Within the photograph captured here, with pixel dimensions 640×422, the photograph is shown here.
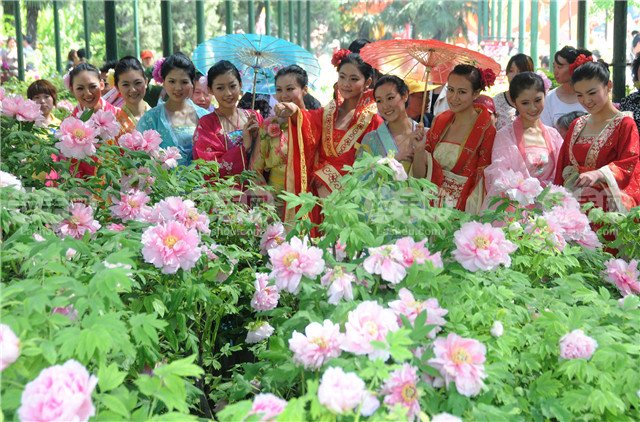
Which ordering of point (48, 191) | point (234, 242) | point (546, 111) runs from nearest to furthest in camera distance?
point (48, 191) < point (234, 242) < point (546, 111)

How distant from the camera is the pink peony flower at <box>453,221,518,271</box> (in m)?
2.18

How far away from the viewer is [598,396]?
73.7 inches

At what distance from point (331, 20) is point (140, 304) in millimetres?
57198

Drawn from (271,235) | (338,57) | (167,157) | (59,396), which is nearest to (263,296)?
(271,235)

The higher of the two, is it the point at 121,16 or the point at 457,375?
the point at 121,16

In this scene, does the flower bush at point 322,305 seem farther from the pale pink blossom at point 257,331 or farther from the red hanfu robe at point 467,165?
the red hanfu robe at point 467,165

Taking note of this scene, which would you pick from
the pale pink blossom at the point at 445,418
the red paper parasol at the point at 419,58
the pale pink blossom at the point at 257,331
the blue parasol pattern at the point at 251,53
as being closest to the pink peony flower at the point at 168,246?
the pale pink blossom at the point at 257,331

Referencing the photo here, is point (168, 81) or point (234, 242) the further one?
point (168, 81)

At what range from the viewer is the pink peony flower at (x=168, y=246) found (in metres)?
2.31

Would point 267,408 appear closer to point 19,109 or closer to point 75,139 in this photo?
point 75,139

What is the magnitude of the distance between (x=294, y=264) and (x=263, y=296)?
748 mm

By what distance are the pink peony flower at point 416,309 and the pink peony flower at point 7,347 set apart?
2.77ft

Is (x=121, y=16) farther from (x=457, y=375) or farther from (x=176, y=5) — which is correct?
(x=457, y=375)

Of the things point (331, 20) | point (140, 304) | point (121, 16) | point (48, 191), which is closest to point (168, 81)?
point (48, 191)
